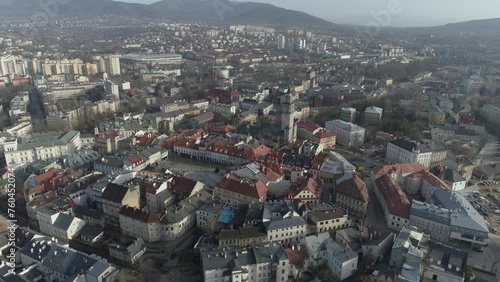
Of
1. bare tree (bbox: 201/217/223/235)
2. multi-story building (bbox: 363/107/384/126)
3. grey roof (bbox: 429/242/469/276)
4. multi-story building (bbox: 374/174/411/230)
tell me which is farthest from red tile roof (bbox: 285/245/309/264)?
multi-story building (bbox: 363/107/384/126)

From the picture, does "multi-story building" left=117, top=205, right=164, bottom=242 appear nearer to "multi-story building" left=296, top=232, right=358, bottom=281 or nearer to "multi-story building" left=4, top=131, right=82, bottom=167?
"multi-story building" left=296, top=232, right=358, bottom=281

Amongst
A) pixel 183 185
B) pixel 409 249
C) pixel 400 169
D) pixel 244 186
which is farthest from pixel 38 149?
pixel 409 249

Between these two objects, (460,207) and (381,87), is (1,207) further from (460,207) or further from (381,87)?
(381,87)

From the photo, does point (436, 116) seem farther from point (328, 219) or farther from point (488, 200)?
point (328, 219)

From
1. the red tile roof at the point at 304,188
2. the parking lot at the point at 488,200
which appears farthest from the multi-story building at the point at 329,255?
the parking lot at the point at 488,200

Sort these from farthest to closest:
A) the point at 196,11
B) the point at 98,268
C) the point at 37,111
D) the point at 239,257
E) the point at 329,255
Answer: the point at 196,11 < the point at 37,111 < the point at 329,255 < the point at 239,257 < the point at 98,268

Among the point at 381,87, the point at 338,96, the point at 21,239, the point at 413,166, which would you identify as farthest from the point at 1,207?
the point at 381,87

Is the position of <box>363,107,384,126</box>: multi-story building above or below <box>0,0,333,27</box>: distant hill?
below
